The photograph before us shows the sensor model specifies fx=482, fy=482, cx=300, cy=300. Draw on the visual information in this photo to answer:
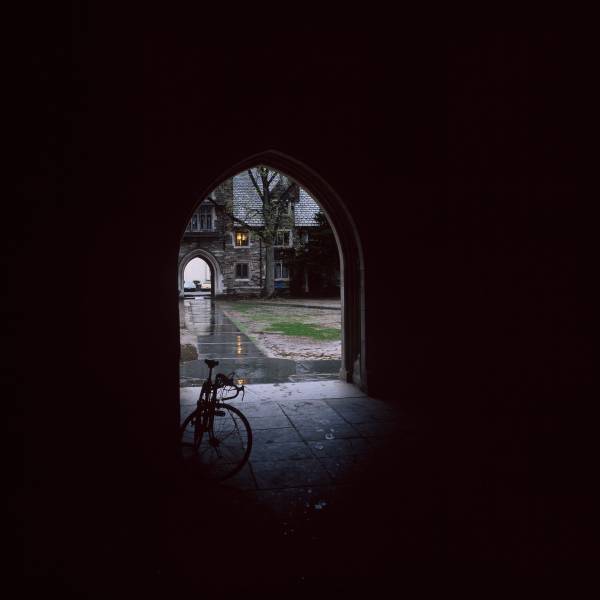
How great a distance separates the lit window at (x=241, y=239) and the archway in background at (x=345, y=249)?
74.9 feet

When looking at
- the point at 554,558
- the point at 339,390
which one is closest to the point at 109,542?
the point at 554,558

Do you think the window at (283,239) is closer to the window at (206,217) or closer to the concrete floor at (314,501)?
the window at (206,217)

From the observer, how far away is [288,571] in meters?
Answer: 2.43

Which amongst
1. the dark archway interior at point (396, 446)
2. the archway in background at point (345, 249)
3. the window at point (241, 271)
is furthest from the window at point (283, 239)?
the dark archway interior at point (396, 446)

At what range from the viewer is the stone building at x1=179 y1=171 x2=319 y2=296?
2866 cm

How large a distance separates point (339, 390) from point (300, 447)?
2.09m

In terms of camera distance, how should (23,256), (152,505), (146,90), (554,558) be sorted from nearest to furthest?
1. (23,256)
2. (554,558)
3. (152,505)
4. (146,90)

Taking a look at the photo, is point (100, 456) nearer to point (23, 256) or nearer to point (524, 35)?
point (23, 256)

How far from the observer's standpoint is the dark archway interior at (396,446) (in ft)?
8.27

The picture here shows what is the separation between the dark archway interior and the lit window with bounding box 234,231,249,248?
24328 mm

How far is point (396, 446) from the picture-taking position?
4.20 meters

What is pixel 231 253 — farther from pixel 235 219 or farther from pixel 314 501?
pixel 314 501

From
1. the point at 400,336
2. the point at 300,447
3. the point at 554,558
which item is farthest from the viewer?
the point at 400,336

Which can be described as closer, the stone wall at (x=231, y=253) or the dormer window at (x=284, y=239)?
the stone wall at (x=231, y=253)
